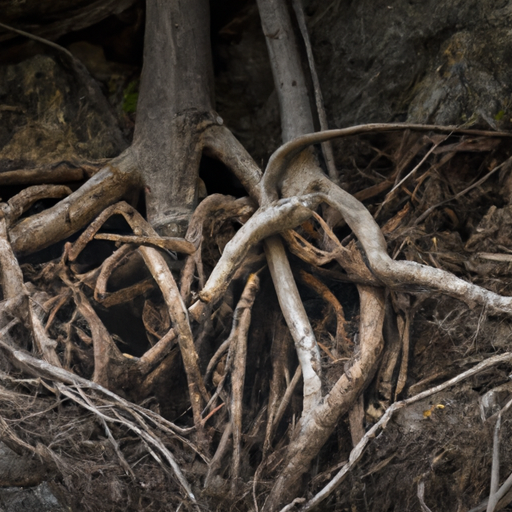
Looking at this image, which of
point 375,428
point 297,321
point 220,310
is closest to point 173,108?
point 220,310

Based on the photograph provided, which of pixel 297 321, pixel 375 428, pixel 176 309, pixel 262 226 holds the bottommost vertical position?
pixel 375 428

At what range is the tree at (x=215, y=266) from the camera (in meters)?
2.45

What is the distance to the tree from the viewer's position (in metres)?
2.45

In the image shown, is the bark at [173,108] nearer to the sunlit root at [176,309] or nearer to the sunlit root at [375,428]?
the sunlit root at [176,309]

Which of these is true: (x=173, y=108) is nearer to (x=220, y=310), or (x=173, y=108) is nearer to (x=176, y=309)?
(x=220, y=310)

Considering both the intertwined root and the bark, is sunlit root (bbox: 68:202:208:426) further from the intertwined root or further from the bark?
the bark

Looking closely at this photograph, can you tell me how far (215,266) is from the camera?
286 cm

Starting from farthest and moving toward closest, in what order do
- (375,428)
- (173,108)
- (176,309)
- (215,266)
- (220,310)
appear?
(173,108) → (220,310) → (215,266) → (176,309) → (375,428)

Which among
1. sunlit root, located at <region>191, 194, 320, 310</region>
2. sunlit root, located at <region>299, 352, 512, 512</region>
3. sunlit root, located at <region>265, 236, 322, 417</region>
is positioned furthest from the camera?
sunlit root, located at <region>191, 194, 320, 310</region>

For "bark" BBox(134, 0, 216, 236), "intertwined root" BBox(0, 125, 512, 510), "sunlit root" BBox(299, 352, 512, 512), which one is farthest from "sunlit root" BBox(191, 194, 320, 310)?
"sunlit root" BBox(299, 352, 512, 512)

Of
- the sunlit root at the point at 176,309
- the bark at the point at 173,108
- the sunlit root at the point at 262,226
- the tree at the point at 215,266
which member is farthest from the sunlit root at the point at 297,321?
the bark at the point at 173,108

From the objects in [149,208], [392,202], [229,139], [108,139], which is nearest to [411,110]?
[392,202]

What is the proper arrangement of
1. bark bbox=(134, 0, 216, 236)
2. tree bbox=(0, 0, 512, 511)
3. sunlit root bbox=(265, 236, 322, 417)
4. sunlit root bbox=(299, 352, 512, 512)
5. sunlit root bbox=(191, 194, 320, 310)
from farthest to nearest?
bark bbox=(134, 0, 216, 236), sunlit root bbox=(191, 194, 320, 310), sunlit root bbox=(265, 236, 322, 417), tree bbox=(0, 0, 512, 511), sunlit root bbox=(299, 352, 512, 512)

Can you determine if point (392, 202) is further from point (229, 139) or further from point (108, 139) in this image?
point (108, 139)
